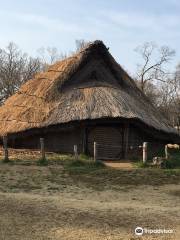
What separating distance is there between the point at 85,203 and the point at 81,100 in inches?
450

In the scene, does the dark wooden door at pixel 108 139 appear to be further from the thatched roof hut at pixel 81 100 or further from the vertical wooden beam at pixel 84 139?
the thatched roof hut at pixel 81 100

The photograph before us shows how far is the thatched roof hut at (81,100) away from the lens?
22062 mm

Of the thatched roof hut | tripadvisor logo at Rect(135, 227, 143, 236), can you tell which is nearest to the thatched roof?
the thatched roof hut

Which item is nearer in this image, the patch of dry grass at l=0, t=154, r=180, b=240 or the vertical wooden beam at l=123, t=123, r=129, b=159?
the patch of dry grass at l=0, t=154, r=180, b=240

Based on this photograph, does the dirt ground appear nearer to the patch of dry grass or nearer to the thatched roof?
the patch of dry grass

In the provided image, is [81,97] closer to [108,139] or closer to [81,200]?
[108,139]

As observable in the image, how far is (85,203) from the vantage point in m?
12.0

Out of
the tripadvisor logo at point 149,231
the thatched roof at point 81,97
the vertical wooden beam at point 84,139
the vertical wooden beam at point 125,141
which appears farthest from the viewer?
the vertical wooden beam at point 125,141

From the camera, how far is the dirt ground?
30.4 feet

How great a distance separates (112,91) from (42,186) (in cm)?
969

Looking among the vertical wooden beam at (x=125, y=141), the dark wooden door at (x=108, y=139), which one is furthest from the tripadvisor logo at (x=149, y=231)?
the vertical wooden beam at (x=125, y=141)

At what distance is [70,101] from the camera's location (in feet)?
75.8

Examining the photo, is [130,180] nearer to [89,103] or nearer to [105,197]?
[105,197]

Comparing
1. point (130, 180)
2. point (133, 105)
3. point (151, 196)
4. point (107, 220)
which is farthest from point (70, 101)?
point (107, 220)
